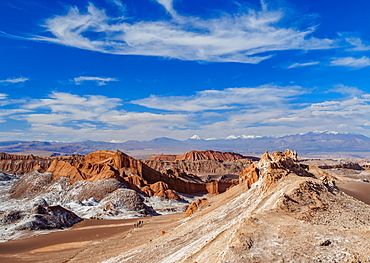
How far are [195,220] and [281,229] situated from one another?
34.1 feet

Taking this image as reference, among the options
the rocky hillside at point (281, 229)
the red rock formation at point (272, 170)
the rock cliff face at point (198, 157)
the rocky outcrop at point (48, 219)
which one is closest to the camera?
the rocky hillside at point (281, 229)

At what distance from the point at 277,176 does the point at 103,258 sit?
10.9m

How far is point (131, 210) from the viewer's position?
4172cm

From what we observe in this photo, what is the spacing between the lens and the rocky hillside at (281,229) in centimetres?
877

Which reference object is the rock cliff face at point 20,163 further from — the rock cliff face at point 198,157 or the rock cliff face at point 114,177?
the rock cliff face at point 198,157

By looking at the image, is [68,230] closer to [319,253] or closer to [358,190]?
[319,253]

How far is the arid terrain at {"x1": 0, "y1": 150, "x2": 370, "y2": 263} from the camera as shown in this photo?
373 inches

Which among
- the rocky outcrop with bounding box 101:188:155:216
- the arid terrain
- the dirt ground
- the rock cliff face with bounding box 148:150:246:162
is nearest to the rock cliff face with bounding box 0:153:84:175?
the arid terrain

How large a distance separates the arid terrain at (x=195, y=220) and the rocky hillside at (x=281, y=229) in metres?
0.03

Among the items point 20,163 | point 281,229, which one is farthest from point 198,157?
point 281,229

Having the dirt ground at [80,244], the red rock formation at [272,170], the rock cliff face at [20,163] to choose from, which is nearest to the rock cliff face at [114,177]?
the dirt ground at [80,244]

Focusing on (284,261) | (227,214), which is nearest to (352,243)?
(284,261)

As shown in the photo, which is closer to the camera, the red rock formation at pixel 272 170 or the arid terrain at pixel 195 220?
the arid terrain at pixel 195 220

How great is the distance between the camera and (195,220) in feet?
66.5
